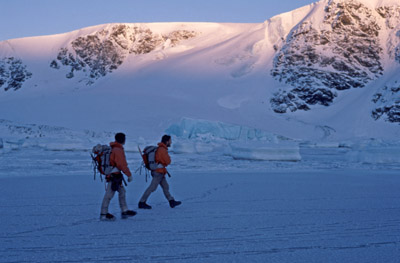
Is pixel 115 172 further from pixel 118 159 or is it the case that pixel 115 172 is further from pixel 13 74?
pixel 13 74

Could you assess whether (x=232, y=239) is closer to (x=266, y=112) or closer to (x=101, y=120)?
(x=101, y=120)

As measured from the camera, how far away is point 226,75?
67.8 m

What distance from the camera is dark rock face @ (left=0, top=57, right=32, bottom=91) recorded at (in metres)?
84.3

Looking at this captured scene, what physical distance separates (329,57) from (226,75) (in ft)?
58.1

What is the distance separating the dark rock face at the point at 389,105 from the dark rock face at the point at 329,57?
8054 millimetres

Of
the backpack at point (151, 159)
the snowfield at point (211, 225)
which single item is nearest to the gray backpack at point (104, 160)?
the snowfield at point (211, 225)

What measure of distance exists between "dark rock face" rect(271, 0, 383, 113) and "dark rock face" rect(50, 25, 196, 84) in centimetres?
3075

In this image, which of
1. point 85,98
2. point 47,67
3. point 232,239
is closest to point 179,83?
point 85,98

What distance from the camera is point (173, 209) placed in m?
6.22

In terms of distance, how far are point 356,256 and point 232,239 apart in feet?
3.86

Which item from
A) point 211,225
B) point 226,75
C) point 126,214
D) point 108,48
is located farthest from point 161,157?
point 108,48

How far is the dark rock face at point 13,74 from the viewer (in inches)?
3319

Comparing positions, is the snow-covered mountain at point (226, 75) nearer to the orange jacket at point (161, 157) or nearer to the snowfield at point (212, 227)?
the snowfield at point (212, 227)

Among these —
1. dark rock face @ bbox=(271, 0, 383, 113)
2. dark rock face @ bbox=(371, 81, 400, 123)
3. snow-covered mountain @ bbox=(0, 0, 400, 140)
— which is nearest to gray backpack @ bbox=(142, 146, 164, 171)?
snow-covered mountain @ bbox=(0, 0, 400, 140)
